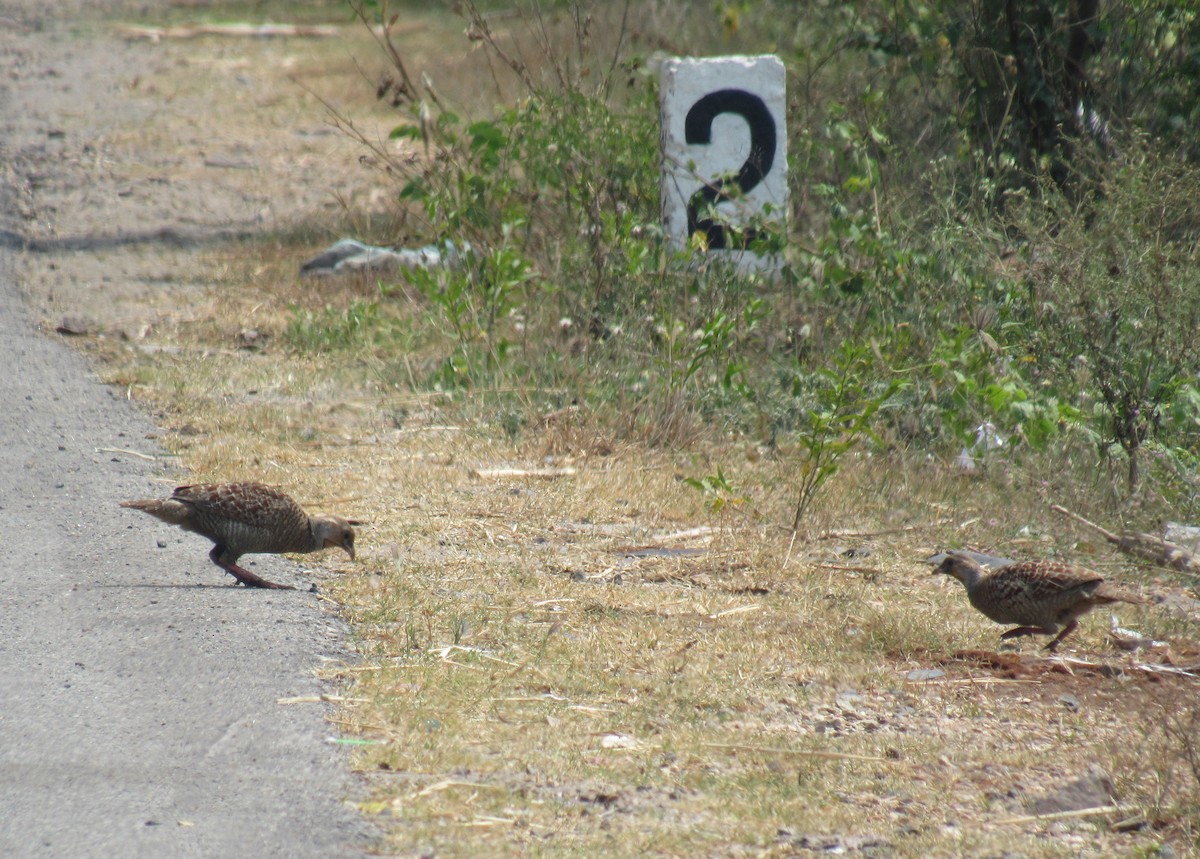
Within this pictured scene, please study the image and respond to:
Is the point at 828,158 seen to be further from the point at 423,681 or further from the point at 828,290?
the point at 423,681

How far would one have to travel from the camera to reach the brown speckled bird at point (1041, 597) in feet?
18.8

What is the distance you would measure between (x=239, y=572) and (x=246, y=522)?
0.75 feet

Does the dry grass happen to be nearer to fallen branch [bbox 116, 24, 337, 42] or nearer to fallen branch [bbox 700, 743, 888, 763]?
fallen branch [bbox 700, 743, 888, 763]

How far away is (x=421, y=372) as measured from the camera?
991 cm

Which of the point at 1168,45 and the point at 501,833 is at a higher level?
the point at 1168,45

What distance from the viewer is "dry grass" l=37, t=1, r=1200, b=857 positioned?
172 inches

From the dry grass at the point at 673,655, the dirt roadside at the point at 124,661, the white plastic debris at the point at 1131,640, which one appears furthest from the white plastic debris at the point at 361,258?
the white plastic debris at the point at 1131,640

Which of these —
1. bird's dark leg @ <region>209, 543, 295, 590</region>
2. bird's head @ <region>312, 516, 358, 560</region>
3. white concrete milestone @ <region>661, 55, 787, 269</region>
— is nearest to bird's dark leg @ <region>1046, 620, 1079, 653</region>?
bird's head @ <region>312, 516, 358, 560</region>

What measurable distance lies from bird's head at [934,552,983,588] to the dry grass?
210 mm

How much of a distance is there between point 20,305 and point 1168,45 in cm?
906

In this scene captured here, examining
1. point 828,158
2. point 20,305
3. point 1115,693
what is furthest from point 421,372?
point 1115,693

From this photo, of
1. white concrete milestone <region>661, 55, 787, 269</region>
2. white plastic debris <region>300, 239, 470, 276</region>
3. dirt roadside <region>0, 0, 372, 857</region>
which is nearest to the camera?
dirt roadside <region>0, 0, 372, 857</region>

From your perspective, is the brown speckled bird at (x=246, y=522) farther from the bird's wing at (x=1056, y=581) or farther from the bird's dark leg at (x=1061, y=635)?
the bird's dark leg at (x=1061, y=635)

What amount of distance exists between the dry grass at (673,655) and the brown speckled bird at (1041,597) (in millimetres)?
158
